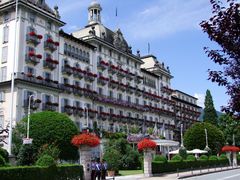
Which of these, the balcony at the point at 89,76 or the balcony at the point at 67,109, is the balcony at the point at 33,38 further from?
the balcony at the point at 89,76

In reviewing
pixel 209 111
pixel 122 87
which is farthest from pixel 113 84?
pixel 209 111

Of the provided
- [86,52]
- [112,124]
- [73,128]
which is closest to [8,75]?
[73,128]

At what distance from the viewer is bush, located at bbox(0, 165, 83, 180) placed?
2003cm

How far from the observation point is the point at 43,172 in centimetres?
2294

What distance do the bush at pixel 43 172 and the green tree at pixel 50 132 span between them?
14.1 m

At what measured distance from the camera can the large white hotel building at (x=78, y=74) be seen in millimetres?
51750

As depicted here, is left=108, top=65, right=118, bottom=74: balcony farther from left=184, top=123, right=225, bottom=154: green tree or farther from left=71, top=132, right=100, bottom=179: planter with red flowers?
left=71, top=132, right=100, bottom=179: planter with red flowers

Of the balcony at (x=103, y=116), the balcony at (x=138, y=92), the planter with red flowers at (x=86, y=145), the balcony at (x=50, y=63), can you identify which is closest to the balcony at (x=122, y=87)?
the balcony at (x=138, y=92)

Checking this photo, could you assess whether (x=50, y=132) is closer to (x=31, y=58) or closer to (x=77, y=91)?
(x=31, y=58)

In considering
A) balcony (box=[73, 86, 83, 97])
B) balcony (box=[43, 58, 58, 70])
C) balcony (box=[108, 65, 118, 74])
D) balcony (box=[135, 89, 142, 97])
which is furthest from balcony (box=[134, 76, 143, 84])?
balcony (box=[43, 58, 58, 70])

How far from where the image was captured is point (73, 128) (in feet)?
141

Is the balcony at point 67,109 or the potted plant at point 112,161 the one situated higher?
the balcony at point 67,109

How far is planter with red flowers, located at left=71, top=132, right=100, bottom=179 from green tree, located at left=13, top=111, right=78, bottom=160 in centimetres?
1272

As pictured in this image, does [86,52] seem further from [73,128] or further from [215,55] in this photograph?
[215,55]
